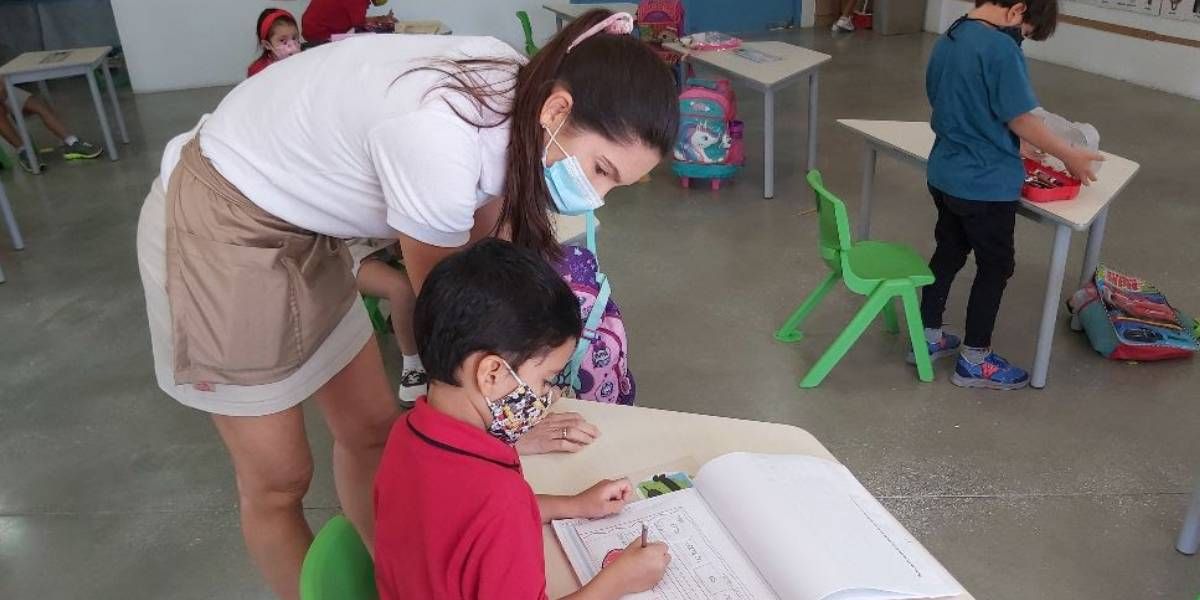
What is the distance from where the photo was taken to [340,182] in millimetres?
1240

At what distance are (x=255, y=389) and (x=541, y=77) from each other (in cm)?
67

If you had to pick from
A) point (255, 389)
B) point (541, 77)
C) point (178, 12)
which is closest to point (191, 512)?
point (255, 389)

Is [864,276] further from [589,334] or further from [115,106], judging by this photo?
[115,106]

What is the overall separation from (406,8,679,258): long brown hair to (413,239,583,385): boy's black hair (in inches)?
6.8

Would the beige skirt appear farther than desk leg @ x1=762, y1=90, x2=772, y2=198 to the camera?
No

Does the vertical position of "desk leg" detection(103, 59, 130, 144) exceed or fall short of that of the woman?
it falls short

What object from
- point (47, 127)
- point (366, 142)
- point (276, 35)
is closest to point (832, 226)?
point (366, 142)

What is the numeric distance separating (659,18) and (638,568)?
5.03 meters

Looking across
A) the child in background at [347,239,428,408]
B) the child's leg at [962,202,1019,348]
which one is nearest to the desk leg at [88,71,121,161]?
the child in background at [347,239,428,408]

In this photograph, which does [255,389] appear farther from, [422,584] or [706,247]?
[706,247]

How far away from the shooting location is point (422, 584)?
1.01 metres

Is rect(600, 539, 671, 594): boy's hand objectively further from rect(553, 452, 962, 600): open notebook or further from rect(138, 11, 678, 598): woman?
rect(138, 11, 678, 598): woman

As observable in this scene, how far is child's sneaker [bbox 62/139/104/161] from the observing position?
5836 millimetres

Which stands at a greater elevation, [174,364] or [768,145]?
[174,364]
